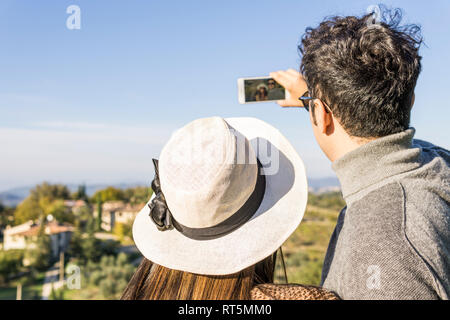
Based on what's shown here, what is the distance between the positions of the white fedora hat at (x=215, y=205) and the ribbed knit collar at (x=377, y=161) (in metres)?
0.14

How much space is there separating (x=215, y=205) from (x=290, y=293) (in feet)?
0.85

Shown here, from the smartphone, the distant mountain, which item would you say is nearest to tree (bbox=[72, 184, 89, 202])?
the distant mountain

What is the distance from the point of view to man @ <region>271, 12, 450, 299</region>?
2.74 ft

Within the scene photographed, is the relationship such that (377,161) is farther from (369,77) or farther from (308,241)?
(308,241)

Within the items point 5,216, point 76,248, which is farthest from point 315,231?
point 5,216

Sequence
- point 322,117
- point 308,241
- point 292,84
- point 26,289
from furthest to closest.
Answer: point 26,289, point 308,241, point 292,84, point 322,117

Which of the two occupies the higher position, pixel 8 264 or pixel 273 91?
pixel 273 91

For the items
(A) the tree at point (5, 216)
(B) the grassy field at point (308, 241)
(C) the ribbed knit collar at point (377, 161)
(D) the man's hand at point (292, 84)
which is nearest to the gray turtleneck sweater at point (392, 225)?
(C) the ribbed knit collar at point (377, 161)

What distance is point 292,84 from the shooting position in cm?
142

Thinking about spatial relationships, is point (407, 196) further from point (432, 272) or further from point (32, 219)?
point (32, 219)

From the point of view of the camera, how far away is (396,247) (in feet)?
2.75

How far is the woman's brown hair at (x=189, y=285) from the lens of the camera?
0.90 meters

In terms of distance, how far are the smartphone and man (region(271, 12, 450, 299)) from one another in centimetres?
29
